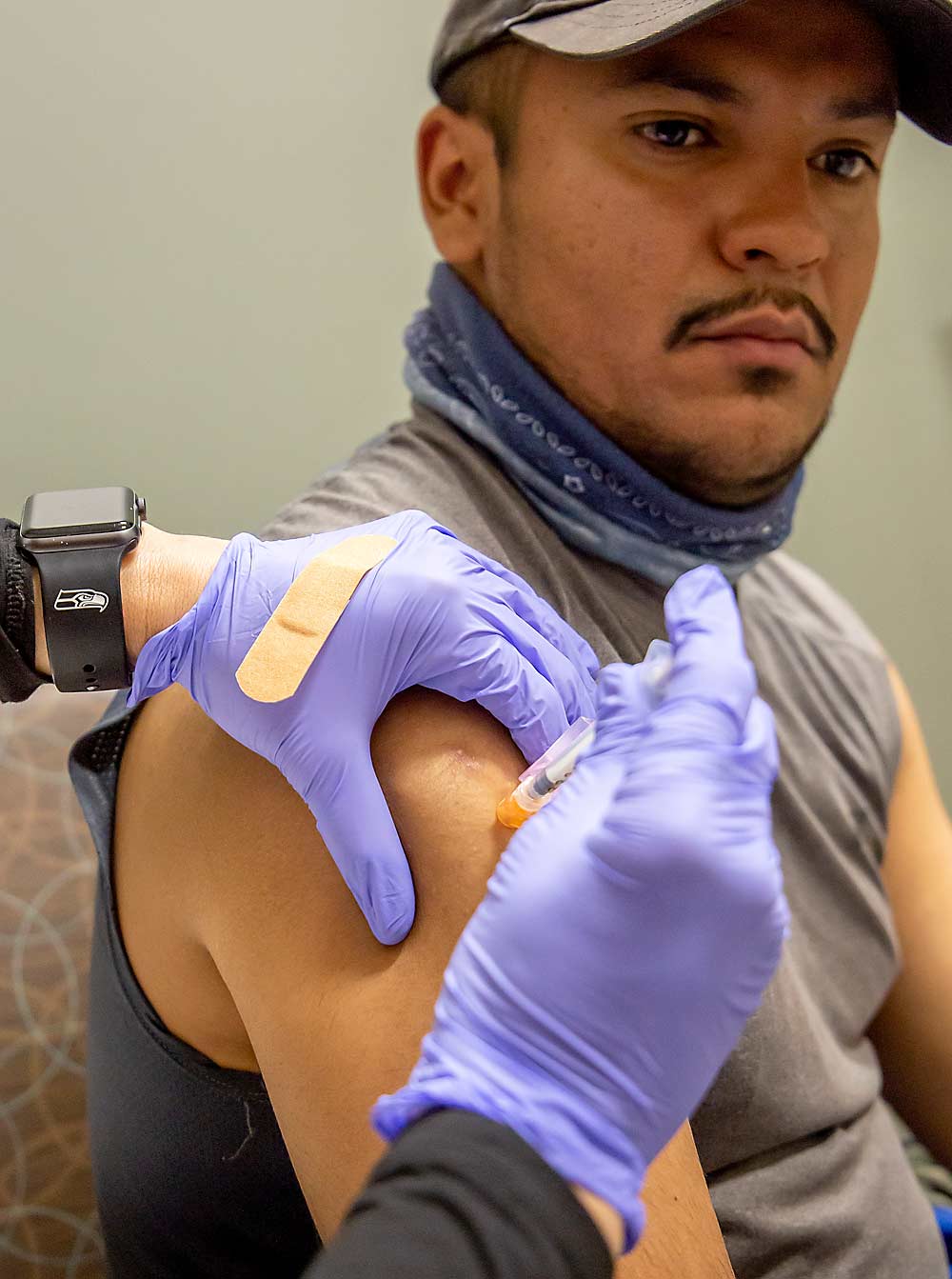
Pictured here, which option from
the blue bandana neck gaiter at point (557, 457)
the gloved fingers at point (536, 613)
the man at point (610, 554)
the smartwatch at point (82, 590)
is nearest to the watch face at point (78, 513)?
the smartwatch at point (82, 590)

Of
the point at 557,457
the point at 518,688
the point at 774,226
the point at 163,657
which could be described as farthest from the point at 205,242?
the point at 518,688

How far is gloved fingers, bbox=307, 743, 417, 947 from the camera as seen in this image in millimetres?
690

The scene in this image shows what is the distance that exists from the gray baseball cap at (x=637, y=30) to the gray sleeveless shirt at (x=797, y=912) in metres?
0.37

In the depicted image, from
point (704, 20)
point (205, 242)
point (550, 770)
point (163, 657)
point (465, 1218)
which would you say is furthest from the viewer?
point (205, 242)

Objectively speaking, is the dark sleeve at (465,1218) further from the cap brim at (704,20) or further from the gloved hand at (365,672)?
the cap brim at (704,20)

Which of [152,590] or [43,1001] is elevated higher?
[152,590]

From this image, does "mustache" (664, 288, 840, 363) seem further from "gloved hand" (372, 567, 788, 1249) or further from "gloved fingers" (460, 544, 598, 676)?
"gloved hand" (372, 567, 788, 1249)

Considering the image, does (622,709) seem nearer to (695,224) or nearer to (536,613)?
(536,613)

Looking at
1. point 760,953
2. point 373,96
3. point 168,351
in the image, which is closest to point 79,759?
point 760,953

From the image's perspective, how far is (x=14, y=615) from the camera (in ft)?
2.57

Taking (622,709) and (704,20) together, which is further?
(704,20)

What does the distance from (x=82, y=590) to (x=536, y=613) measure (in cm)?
33

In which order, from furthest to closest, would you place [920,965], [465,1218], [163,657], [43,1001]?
1. [920,965]
2. [43,1001]
3. [163,657]
4. [465,1218]

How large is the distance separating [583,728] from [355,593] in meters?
0.18
